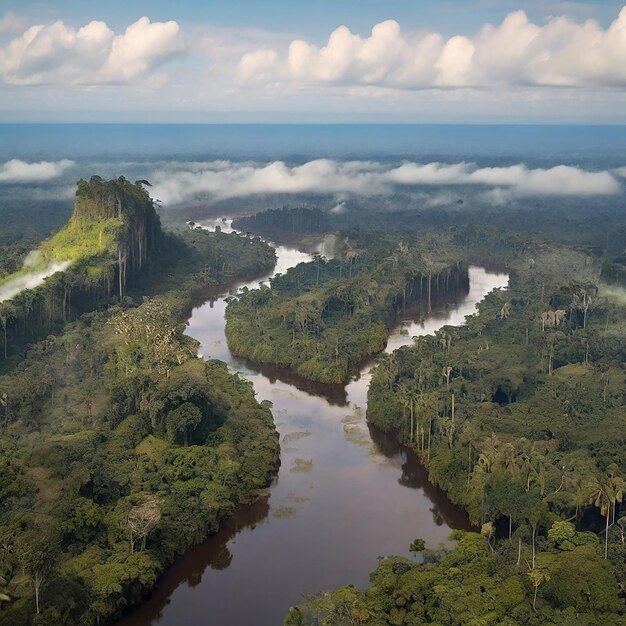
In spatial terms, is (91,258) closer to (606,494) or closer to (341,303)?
(341,303)

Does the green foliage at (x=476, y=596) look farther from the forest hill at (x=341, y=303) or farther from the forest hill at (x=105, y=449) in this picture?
the forest hill at (x=341, y=303)

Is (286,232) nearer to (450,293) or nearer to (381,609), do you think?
(450,293)

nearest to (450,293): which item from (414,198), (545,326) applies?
(545,326)

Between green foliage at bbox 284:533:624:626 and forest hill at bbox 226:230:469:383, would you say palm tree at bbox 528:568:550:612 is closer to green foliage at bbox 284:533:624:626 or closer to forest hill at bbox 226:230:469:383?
green foliage at bbox 284:533:624:626

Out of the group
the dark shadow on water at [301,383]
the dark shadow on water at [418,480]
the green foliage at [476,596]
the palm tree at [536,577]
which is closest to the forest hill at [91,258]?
the dark shadow on water at [301,383]

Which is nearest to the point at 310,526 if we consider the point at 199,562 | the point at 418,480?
the point at 199,562

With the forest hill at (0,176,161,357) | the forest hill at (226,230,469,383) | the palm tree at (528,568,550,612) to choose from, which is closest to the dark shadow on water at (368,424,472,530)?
the palm tree at (528,568,550,612)
